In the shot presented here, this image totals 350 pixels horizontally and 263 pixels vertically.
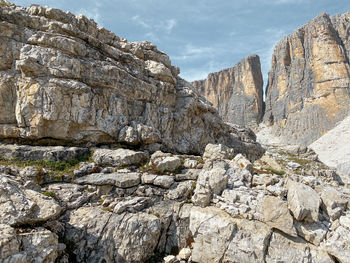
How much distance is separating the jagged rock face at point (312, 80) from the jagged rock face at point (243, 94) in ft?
34.6

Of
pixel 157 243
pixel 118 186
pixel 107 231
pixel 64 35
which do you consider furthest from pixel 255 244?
pixel 64 35

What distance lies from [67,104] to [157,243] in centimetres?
1349

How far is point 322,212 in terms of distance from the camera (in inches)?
462

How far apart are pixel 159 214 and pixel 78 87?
12.9 m

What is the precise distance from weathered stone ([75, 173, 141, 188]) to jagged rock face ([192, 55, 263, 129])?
345 feet

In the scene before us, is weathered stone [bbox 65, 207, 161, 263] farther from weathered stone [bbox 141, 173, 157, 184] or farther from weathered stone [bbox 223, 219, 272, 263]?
weathered stone [bbox 223, 219, 272, 263]

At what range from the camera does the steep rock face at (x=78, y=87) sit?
1698 centimetres

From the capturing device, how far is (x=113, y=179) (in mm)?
13953

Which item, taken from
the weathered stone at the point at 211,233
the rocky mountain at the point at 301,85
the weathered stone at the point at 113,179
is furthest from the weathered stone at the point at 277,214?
the rocky mountain at the point at 301,85

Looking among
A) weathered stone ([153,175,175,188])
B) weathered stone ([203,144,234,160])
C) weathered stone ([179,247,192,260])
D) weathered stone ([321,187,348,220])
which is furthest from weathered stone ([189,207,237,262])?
weathered stone ([203,144,234,160])

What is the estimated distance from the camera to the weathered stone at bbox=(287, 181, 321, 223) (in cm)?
1086

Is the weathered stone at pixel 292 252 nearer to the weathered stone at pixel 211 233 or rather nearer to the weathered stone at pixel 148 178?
the weathered stone at pixel 211 233

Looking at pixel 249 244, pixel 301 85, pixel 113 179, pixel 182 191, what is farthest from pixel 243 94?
→ pixel 249 244

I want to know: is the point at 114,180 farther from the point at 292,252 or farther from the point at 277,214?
the point at 292,252
